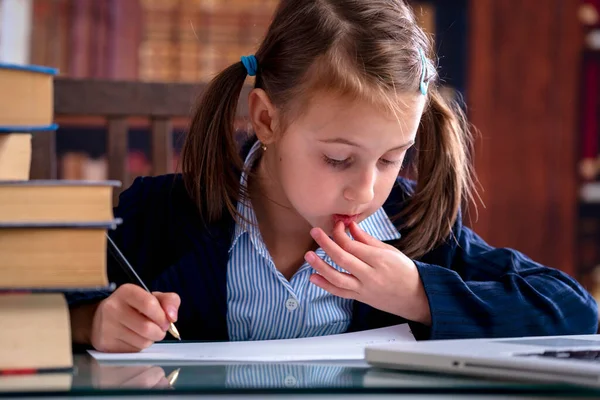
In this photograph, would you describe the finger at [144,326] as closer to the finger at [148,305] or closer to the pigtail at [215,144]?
the finger at [148,305]

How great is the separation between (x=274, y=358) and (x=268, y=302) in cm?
41

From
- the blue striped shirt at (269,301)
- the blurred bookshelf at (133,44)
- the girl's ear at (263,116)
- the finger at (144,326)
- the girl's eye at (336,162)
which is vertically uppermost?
the blurred bookshelf at (133,44)

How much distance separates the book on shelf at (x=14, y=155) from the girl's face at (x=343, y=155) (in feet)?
1.26

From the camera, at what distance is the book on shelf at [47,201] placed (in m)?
0.63

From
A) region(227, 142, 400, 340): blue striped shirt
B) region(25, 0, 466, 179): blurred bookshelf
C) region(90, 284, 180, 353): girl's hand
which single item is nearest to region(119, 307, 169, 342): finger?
region(90, 284, 180, 353): girl's hand

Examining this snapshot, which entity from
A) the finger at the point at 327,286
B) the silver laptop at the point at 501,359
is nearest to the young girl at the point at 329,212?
the finger at the point at 327,286

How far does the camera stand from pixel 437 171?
1192mm

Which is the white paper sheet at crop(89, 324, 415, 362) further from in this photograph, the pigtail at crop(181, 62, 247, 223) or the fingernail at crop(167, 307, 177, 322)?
the pigtail at crop(181, 62, 247, 223)

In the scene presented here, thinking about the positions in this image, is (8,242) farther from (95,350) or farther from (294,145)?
(294,145)

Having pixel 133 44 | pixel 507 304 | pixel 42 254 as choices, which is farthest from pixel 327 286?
pixel 133 44

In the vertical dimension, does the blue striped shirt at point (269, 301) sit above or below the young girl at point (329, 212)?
below

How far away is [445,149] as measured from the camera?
1.19 metres

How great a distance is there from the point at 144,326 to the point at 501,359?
34cm

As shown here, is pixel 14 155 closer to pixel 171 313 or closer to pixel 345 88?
pixel 171 313
